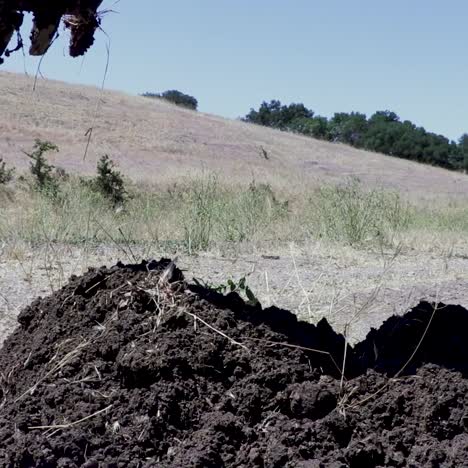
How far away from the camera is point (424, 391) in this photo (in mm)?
3799

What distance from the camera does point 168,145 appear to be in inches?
1671

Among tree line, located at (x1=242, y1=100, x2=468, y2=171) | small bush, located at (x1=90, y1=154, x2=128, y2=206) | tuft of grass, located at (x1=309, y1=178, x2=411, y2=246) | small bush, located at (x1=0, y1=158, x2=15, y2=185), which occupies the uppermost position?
tree line, located at (x1=242, y1=100, x2=468, y2=171)

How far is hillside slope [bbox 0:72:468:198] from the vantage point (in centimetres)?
3447

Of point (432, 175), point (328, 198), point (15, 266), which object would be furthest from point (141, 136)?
point (15, 266)

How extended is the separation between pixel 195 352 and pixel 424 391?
0.85 meters

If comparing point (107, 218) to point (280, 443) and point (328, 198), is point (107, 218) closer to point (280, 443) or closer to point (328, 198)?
point (328, 198)

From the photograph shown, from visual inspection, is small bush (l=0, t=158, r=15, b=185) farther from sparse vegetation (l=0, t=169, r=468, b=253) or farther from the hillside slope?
sparse vegetation (l=0, t=169, r=468, b=253)

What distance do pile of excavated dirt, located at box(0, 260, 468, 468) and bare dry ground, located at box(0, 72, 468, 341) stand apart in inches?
14.7

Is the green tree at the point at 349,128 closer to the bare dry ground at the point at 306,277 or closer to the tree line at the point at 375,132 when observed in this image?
the tree line at the point at 375,132

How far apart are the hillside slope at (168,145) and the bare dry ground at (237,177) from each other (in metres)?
0.08

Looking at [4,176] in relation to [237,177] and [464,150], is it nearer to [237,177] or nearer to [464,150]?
[237,177]

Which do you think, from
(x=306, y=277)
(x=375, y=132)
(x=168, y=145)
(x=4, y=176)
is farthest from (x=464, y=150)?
(x=306, y=277)

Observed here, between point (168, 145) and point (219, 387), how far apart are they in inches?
1530

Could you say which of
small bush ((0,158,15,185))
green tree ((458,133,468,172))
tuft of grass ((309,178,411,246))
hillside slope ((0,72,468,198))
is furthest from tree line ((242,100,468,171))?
tuft of grass ((309,178,411,246))
